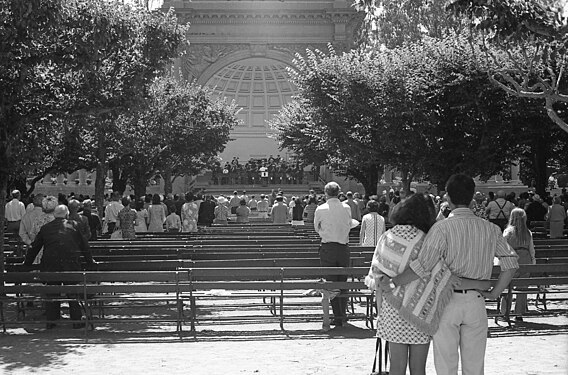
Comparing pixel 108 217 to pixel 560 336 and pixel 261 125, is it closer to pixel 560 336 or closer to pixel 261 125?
pixel 560 336

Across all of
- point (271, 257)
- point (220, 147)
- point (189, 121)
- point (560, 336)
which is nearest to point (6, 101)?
point (271, 257)

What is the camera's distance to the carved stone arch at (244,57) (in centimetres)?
5281

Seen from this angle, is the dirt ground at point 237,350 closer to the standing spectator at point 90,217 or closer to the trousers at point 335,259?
the trousers at point 335,259

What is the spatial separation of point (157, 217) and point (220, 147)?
A: 23.8 m

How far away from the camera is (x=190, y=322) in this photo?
11.8 metres

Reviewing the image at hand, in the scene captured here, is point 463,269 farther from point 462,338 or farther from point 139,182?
point 139,182

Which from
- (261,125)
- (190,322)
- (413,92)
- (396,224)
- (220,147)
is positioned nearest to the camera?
(396,224)

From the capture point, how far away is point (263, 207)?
35156 millimetres

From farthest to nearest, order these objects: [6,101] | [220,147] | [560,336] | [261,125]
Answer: [261,125]
[220,147]
[6,101]
[560,336]

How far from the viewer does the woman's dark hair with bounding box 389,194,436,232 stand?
248 inches

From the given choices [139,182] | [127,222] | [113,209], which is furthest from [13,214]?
[139,182]

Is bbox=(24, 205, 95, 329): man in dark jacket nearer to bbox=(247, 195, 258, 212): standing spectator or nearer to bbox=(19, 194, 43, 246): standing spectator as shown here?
bbox=(19, 194, 43, 246): standing spectator

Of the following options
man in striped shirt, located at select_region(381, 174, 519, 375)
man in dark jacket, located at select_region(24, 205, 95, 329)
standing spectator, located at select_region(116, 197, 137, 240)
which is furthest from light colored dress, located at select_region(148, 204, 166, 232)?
man in striped shirt, located at select_region(381, 174, 519, 375)

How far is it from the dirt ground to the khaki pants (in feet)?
9.02
